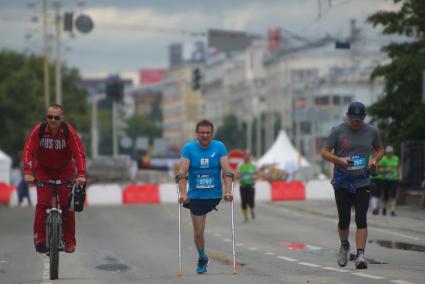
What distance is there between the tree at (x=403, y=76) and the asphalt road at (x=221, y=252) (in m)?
4.28

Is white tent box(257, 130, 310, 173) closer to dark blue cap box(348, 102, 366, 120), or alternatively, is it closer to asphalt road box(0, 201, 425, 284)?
asphalt road box(0, 201, 425, 284)

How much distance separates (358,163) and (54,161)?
11.6ft

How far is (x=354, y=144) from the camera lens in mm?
16109

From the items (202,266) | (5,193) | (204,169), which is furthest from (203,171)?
(5,193)

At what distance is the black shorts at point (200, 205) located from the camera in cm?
1585

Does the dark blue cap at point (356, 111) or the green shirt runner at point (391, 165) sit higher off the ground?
the dark blue cap at point (356, 111)

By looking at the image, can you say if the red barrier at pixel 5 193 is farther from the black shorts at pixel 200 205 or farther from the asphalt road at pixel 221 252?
the black shorts at pixel 200 205

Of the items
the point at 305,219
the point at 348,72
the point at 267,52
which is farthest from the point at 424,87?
the point at 267,52

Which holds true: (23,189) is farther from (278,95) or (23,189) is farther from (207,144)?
(278,95)

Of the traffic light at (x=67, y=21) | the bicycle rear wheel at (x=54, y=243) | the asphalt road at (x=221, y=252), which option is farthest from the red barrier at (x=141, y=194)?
the bicycle rear wheel at (x=54, y=243)

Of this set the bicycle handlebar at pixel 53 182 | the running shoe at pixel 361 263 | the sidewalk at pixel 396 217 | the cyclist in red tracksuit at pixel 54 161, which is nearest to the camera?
the cyclist in red tracksuit at pixel 54 161

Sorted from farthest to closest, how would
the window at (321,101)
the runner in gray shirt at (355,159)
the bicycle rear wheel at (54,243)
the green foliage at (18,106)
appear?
the window at (321,101) → the green foliage at (18,106) → the runner in gray shirt at (355,159) → the bicycle rear wheel at (54,243)

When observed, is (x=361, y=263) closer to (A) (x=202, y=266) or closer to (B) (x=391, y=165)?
(A) (x=202, y=266)

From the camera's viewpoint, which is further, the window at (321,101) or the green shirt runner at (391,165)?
the window at (321,101)
